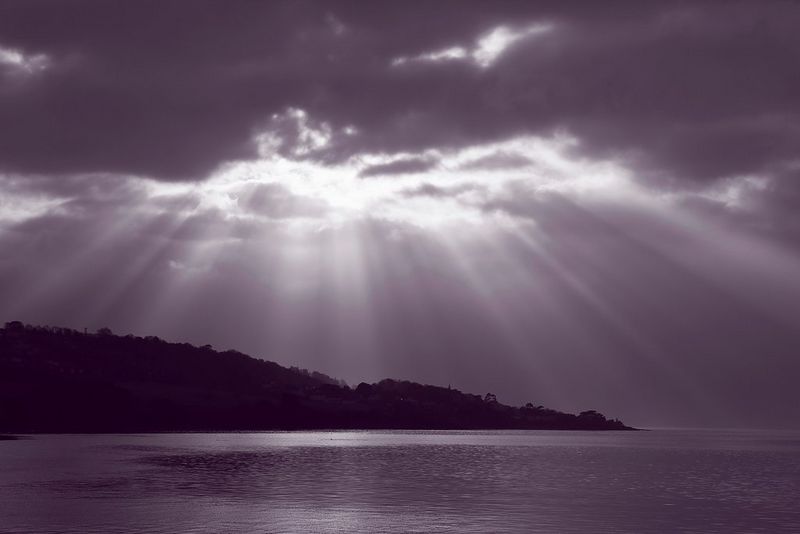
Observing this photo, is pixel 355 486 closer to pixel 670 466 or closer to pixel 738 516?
pixel 738 516

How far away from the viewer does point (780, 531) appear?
61219mm

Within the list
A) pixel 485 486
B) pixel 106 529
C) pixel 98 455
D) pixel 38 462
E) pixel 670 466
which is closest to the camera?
pixel 106 529

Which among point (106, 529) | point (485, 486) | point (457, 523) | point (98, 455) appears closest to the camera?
point (106, 529)

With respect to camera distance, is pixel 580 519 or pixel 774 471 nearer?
pixel 580 519

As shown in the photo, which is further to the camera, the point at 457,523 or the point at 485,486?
the point at 485,486

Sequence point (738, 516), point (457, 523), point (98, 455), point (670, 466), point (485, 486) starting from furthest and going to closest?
point (98, 455) → point (670, 466) → point (485, 486) → point (738, 516) → point (457, 523)

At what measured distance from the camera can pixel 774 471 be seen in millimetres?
138750

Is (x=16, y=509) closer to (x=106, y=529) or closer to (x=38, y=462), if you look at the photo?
(x=106, y=529)

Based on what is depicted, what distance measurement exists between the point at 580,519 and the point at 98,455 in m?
121

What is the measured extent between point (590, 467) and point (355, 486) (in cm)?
5828

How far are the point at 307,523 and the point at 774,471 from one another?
103371mm

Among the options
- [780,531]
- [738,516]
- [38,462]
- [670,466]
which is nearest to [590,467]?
[670,466]

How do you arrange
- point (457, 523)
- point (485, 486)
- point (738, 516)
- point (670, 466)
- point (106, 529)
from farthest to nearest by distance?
point (670, 466), point (485, 486), point (738, 516), point (457, 523), point (106, 529)

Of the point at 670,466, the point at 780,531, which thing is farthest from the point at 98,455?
the point at 780,531
